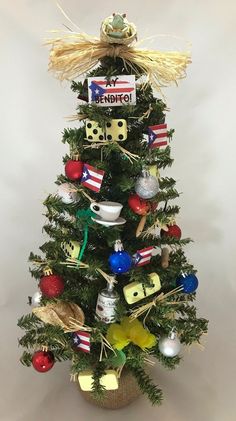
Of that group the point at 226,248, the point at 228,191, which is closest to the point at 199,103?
the point at 228,191

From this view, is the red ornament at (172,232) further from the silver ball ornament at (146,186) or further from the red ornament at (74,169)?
the red ornament at (74,169)

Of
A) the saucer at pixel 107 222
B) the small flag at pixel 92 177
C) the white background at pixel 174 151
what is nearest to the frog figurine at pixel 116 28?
the small flag at pixel 92 177

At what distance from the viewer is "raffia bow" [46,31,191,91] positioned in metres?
1.15

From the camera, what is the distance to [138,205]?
116cm

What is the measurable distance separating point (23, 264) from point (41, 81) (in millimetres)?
593

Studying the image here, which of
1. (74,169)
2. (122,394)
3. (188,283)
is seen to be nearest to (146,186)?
(74,169)

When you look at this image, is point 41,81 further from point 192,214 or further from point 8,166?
point 192,214

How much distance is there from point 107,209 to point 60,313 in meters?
0.28

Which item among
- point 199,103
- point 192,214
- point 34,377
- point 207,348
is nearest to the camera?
point 34,377

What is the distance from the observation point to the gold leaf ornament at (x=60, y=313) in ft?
3.95

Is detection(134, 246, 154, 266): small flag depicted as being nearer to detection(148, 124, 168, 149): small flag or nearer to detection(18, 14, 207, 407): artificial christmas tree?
detection(18, 14, 207, 407): artificial christmas tree

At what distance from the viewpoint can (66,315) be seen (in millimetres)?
1224

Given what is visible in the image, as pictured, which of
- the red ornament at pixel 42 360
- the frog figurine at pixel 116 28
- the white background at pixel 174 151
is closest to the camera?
the frog figurine at pixel 116 28

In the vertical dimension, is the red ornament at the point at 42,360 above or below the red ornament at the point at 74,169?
below
